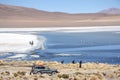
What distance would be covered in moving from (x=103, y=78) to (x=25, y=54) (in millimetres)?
22987

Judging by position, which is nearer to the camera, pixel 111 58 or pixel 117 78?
pixel 117 78

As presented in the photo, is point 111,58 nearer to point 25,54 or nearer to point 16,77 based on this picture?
point 25,54

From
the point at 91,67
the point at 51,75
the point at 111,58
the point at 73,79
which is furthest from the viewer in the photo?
the point at 111,58

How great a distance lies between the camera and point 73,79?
21.4 meters

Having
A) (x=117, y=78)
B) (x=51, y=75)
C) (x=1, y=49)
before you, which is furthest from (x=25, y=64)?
(x=1, y=49)

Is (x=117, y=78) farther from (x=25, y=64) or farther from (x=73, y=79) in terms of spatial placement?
(x=25, y=64)

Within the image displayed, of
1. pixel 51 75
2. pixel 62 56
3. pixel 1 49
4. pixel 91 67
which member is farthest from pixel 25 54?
pixel 51 75

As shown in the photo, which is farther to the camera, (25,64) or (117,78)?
(25,64)

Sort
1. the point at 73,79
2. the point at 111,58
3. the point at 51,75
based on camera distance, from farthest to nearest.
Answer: the point at 111,58 < the point at 51,75 < the point at 73,79

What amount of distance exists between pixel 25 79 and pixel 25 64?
1013 centimetres

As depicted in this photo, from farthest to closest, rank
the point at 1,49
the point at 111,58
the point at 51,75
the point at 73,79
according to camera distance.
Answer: the point at 1,49 → the point at 111,58 → the point at 51,75 → the point at 73,79

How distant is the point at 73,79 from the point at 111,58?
21.5 m

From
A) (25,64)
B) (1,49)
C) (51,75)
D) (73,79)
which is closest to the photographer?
(73,79)

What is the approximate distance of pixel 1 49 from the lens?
51188 millimetres
